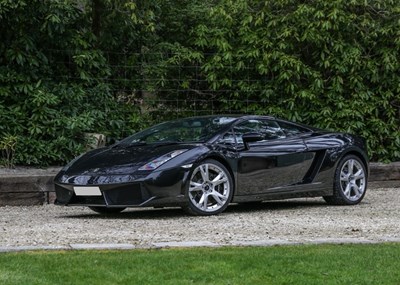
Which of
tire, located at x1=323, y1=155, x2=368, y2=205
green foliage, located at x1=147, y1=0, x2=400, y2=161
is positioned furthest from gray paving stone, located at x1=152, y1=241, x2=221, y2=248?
green foliage, located at x1=147, y1=0, x2=400, y2=161

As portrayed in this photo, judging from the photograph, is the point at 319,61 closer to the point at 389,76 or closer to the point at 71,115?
the point at 389,76

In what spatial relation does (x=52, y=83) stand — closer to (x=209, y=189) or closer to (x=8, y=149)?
(x=8, y=149)

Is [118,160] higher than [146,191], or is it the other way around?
[118,160]

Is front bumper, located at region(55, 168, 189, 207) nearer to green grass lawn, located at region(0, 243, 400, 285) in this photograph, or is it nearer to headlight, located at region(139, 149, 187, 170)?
headlight, located at region(139, 149, 187, 170)

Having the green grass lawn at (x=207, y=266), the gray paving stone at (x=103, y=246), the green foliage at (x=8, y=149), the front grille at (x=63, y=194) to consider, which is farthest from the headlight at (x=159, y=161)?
the green foliage at (x=8, y=149)

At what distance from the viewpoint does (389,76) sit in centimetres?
1477

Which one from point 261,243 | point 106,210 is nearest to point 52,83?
point 106,210

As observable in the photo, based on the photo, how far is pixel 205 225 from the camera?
365 inches

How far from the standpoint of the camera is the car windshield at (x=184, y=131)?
34.9 feet

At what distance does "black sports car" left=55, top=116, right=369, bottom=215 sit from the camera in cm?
984

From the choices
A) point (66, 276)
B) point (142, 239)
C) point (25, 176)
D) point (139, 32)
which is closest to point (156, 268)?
point (66, 276)

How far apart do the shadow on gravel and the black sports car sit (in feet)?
0.55

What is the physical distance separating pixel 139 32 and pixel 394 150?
4428mm

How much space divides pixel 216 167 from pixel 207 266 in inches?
161
